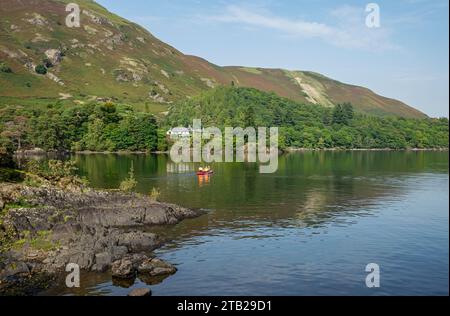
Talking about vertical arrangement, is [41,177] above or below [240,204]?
above

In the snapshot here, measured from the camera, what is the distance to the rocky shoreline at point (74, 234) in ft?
146

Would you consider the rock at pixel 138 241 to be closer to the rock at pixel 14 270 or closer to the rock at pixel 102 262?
the rock at pixel 102 262

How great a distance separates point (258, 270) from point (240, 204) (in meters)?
37.2

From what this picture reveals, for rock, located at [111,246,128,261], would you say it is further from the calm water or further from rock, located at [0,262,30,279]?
rock, located at [0,262,30,279]

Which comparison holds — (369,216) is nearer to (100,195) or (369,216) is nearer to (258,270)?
(258,270)

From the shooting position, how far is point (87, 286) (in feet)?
137

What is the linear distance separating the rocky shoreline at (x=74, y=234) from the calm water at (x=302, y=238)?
105 inches

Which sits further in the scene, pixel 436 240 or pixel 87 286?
pixel 436 240

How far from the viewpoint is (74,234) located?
177 ft

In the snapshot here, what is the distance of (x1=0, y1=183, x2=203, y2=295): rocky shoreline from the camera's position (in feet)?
146

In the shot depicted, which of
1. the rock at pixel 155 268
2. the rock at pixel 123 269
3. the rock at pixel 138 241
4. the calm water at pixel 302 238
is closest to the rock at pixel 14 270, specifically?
the calm water at pixel 302 238

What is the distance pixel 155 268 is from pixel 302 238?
21.7m

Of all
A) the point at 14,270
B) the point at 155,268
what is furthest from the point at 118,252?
the point at 14,270
